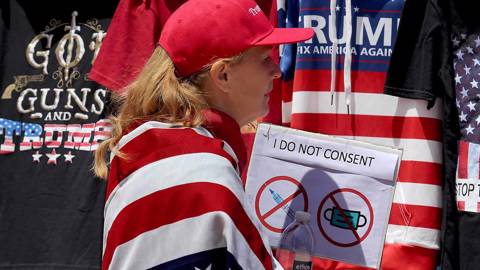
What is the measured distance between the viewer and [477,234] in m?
2.58

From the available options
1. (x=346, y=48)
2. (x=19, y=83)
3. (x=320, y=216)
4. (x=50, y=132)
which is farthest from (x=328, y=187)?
(x=19, y=83)

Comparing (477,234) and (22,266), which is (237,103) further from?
(22,266)

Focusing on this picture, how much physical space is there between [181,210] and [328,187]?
0.76 m

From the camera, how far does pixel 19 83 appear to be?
3.51 meters

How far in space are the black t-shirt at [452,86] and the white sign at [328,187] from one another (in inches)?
19.3

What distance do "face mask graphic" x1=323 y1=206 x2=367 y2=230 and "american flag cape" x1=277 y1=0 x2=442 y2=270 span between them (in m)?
0.51

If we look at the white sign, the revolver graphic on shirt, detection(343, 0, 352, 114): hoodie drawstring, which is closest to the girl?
the white sign

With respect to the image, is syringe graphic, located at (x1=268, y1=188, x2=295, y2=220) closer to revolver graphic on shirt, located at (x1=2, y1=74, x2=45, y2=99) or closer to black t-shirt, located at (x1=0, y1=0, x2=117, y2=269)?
black t-shirt, located at (x1=0, y1=0, x2=117, y2=269)

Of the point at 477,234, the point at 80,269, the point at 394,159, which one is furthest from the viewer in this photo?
the point at 80,269

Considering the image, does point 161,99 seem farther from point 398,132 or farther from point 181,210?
point 398,132

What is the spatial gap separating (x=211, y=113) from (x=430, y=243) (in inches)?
48.6

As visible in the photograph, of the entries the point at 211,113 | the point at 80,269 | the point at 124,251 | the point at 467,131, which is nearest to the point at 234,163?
the point at 211,113

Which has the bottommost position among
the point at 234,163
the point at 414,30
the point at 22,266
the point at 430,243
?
the point at 22,266

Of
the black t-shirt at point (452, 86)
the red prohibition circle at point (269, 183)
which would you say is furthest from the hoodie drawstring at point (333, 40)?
the red prohibition circle at point (269, 183)
